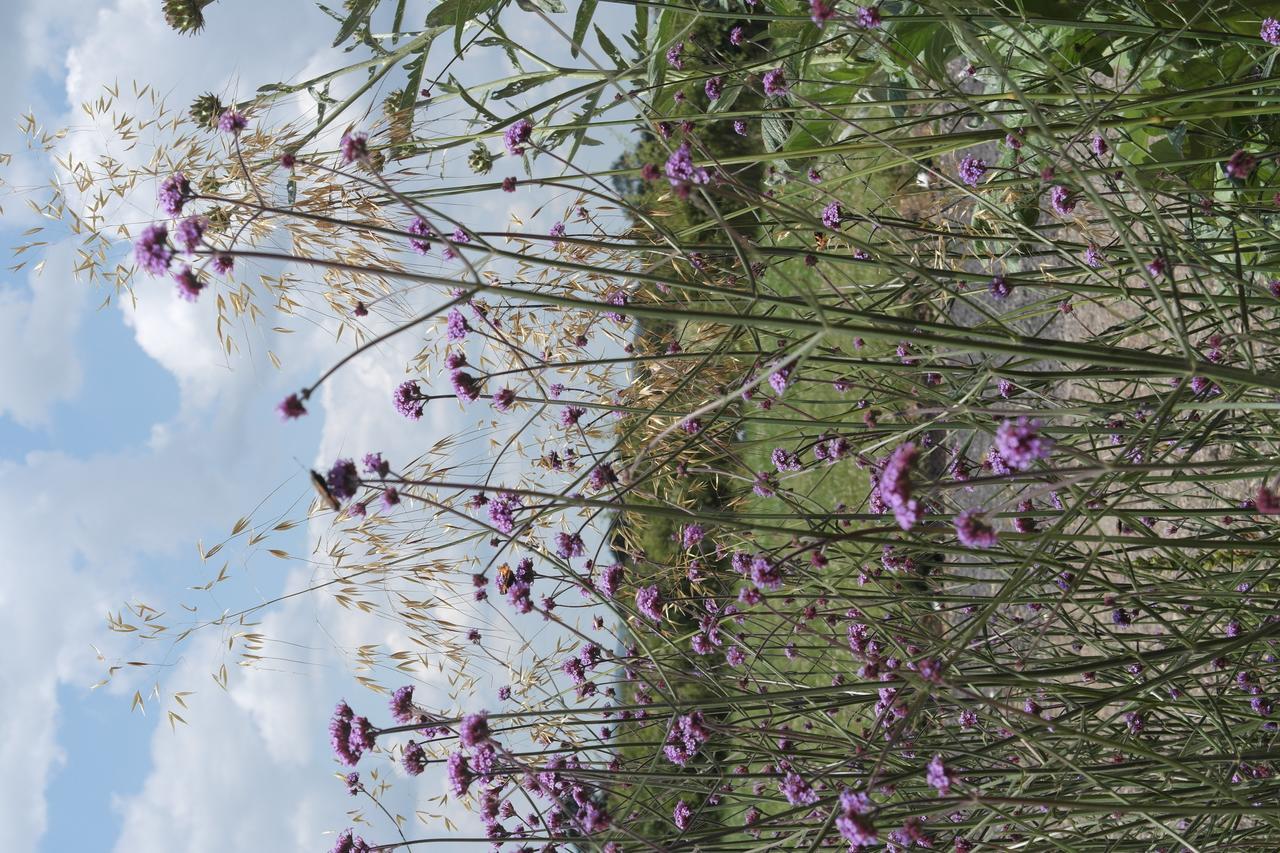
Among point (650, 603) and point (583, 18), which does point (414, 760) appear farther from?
point (583, 18)

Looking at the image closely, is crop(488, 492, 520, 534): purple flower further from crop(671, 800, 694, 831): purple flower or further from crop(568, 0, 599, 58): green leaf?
crop(568, 0, 599, 58): green leaf

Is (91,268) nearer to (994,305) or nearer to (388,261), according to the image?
(388,261)

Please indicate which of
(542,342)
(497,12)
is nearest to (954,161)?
(542,342)

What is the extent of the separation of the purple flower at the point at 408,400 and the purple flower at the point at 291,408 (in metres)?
Answer: 0.51

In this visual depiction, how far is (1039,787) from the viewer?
5.13ft

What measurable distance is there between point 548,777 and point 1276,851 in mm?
1310

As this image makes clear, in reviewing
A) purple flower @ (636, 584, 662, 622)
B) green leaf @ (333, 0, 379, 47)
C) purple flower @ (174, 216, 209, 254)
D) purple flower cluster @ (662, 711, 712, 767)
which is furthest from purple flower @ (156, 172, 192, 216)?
purple flower cluster @ (662, 711, 712, 767)

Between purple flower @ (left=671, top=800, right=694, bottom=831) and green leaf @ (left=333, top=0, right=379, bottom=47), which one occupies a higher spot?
green leaf @ (left=333, top=0, right=379, bottom=47)

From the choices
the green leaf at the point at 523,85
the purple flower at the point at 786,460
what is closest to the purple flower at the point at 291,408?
the purple flower at the point at 786,460

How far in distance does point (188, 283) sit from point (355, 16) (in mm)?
1014

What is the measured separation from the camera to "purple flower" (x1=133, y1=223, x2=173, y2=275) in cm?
102

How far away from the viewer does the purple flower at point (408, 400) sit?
155cm

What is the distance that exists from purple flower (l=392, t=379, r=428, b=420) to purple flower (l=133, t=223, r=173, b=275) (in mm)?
540

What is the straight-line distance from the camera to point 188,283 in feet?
3.44
